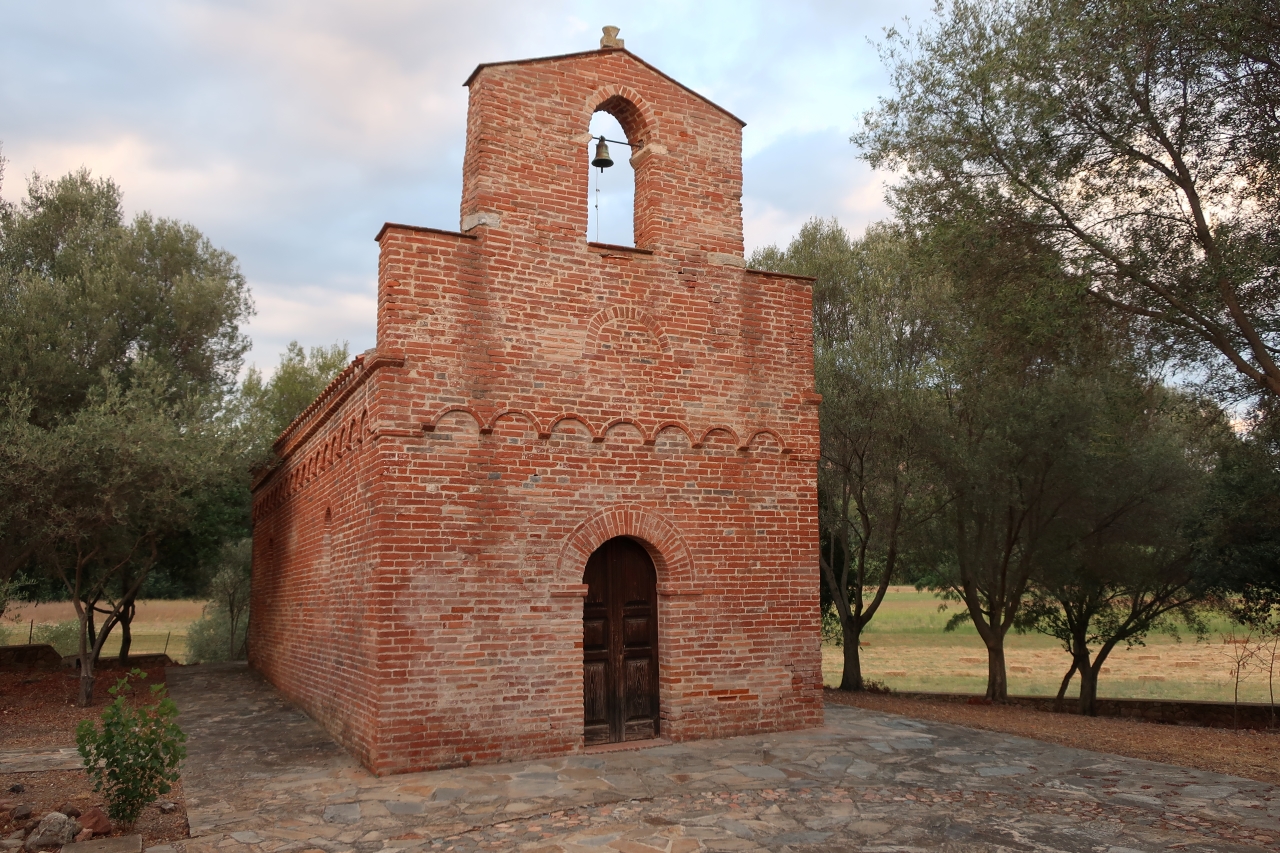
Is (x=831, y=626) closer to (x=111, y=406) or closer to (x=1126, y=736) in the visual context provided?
(x=1126, y=736)

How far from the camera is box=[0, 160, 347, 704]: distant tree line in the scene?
39.3 feet

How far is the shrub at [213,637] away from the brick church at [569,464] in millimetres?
20270

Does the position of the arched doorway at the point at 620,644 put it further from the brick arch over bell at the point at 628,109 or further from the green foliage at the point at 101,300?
the green foliage at the point at 101,300

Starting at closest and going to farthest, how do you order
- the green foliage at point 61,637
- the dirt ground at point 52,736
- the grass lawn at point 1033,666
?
the dirt ground at point 52,736
the grass lawn at point 1033,666
the green foliage at point 61,637

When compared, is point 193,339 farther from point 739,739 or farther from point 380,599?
point 739,739

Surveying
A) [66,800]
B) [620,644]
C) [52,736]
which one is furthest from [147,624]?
[620,644]

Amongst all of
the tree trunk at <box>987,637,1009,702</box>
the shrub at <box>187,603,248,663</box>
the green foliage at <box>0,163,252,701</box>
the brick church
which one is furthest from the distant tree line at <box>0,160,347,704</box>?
the tree trunk at <box>987,637,1009,702</box>

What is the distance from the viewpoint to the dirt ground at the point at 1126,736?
8844 millimetres

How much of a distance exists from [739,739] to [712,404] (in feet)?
11.8

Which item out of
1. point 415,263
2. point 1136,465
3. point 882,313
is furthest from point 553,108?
point 1136,465

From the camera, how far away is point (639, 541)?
9102mm

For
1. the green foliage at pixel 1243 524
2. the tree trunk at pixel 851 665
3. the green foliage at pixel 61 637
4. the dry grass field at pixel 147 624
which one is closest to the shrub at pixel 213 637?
the dry grass field at pixel 147 624

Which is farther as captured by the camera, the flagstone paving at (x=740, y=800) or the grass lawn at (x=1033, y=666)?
the grass lawn at (x=1033, y=666)

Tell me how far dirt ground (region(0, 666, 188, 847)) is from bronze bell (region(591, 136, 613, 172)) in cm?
741
